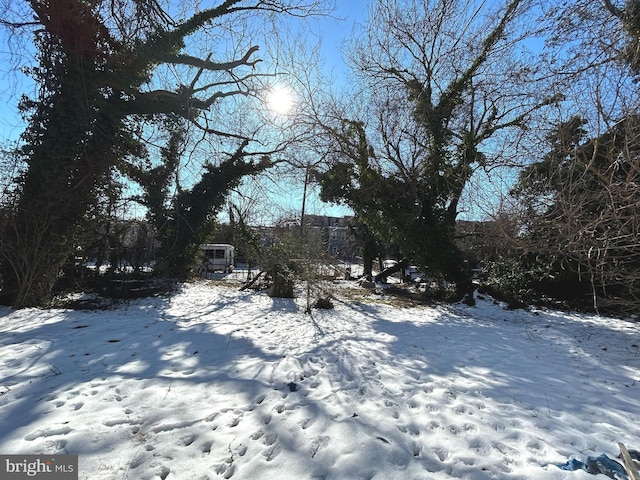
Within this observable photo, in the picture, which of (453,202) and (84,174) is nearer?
(84,174)

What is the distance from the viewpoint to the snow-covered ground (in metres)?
2.32

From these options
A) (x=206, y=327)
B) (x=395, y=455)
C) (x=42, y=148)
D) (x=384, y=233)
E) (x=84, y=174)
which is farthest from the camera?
(x=384, y=233)

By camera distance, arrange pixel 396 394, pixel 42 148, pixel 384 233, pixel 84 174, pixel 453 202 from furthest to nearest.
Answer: pixel 384 233 < pixel 453 202 < pixel 84 174 < pixel 42 148 < pixel 396 394

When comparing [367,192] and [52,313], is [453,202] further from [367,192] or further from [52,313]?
[52,313]

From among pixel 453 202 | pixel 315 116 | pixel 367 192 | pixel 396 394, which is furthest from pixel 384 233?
pixel 396 394

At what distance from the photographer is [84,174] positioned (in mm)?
7301

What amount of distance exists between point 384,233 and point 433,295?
311 cm

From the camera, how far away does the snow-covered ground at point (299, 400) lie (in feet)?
7.60

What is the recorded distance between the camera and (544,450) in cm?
254

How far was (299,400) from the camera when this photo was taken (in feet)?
10.8

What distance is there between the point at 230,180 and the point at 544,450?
42.2ft

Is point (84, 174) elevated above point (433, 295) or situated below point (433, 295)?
above

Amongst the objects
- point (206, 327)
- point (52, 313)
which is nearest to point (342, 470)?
point (206, 327)

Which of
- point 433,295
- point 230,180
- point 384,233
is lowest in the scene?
point 433,295
